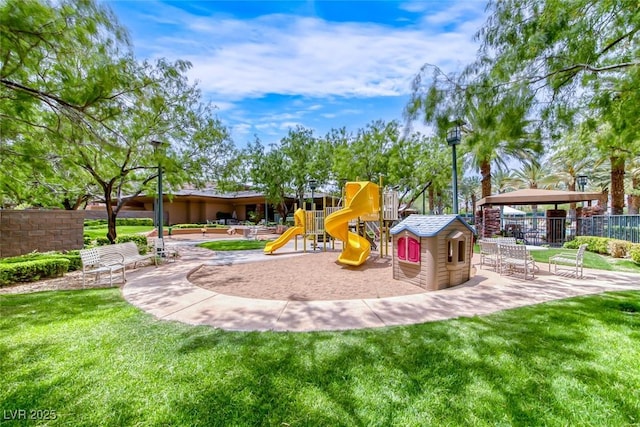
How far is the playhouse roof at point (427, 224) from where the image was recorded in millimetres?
6387

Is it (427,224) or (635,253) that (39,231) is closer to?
(427,224)

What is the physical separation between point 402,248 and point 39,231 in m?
14.0

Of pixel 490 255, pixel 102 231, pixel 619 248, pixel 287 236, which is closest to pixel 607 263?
pixel 619 248

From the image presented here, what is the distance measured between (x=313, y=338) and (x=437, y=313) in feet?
7.45

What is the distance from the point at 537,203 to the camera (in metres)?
14.8

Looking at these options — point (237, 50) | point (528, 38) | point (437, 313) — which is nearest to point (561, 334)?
point (437, 313)

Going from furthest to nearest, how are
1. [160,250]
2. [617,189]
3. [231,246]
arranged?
[231,246]
[617,189]
[160,250]

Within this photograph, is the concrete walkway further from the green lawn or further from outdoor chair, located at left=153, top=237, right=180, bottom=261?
outdoor chair, located at left=153, top=237, right=180, bottom=261

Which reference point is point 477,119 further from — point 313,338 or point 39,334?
point 39,334

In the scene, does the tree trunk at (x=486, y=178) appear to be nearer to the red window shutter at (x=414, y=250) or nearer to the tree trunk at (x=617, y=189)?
the tree trunk at (x=617, y=189)

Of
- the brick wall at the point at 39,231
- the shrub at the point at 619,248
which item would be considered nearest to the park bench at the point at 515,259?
the shrub at the point at 619,248

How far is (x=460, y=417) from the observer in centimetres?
232

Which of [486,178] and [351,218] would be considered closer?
[351,218]

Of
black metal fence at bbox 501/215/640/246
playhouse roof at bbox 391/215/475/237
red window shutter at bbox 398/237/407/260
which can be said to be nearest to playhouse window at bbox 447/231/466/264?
playhouse roof at bbox 391/215/475/237
